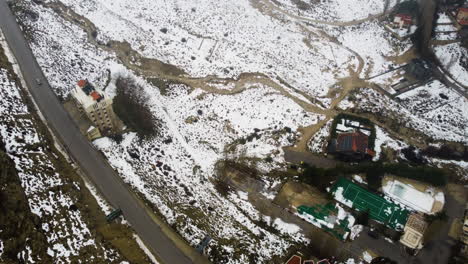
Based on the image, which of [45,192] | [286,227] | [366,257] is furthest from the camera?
[286,227]

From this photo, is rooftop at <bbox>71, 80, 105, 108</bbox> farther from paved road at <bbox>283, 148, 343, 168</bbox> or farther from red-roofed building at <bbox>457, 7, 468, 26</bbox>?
red-roofed building at <bbox>457, 7, 468, 26</bbox>

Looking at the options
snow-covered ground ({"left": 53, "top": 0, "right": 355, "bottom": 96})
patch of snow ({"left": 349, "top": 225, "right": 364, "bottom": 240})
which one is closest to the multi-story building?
snow-covered ground ({"left": 53, "top": 0, "right": 355, "bottom": 96})

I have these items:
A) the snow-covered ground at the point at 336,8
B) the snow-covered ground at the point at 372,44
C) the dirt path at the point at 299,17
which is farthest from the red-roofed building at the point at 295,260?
the snow-covered ground at the point at 336,8

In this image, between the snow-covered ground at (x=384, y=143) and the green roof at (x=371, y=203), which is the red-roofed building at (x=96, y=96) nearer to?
the green roof at (x=371, y=203)

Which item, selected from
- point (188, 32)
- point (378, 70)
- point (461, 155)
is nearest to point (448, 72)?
point (378, 70)

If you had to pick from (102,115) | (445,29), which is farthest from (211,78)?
(445,29)

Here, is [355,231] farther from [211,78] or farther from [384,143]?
Answer: [211,78]
